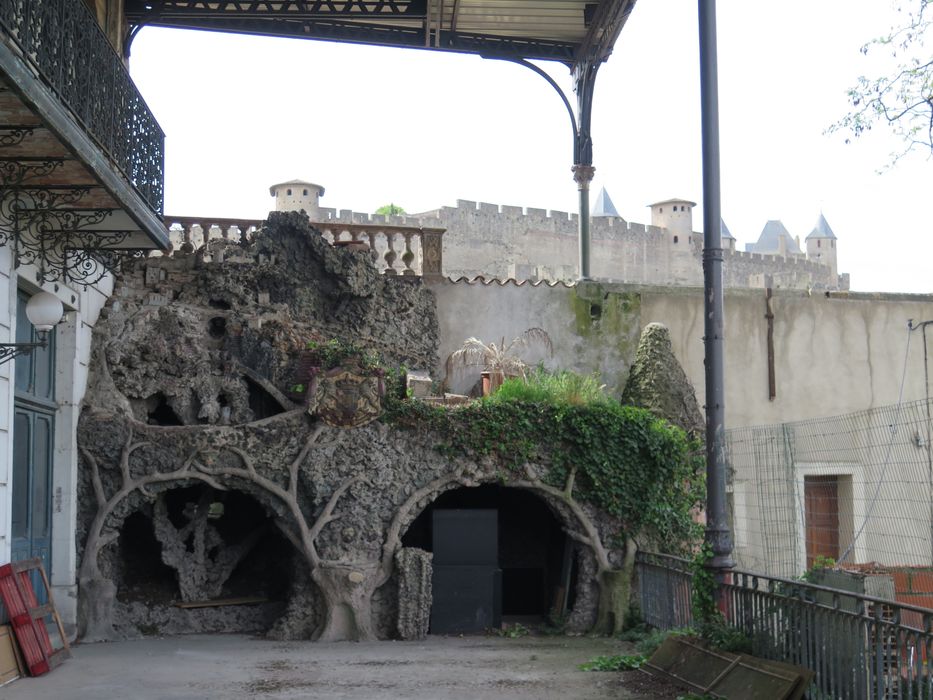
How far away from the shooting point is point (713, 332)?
31.8ft

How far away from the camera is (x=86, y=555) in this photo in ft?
43.1

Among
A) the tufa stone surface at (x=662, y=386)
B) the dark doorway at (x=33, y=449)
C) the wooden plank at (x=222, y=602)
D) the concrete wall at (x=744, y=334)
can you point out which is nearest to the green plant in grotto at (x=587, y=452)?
the tufa stone surface at (x=662, y=386)

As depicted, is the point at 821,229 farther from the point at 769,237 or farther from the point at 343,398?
the point at 343,398

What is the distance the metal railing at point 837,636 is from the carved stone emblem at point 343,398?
516 cm

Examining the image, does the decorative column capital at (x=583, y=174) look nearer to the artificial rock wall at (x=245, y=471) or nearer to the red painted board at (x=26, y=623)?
the artificial rock wall at (x=245, y=471)

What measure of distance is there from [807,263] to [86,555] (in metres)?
50.9

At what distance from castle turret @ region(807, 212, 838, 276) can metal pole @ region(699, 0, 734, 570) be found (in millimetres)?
68762

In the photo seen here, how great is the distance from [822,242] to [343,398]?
67.8 meters

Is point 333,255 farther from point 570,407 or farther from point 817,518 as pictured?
point 817,518

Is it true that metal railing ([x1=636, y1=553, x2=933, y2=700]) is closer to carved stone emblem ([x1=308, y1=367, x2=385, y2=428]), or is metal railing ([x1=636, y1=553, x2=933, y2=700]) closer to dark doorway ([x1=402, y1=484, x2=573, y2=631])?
carved stone emblem ([x1=308, y1=367, x2=385, y2=428])

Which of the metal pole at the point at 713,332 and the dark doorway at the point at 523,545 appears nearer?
the metal pole at the point at 713,332

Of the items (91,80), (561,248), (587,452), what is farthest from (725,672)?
(561,248)

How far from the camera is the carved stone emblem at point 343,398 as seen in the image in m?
13.9

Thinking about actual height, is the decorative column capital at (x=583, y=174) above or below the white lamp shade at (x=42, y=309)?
above
